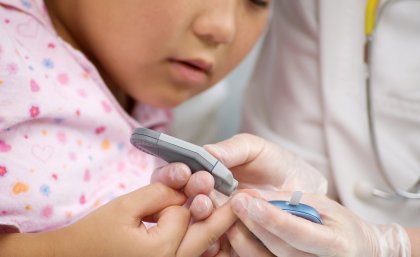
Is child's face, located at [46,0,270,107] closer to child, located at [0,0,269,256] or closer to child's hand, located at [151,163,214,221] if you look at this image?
child, located at [0,0,269,256]

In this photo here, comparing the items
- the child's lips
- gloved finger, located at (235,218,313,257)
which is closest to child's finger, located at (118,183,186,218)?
gloved finger, located at (235,218,313,257)

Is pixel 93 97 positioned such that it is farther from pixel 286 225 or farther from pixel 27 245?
pixel 286 225

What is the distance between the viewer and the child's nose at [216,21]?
79 centimetres

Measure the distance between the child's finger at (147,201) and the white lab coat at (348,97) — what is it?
433 millimetres

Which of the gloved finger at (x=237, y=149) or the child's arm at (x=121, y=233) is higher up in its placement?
the gloved finger at (x=237, y=149)

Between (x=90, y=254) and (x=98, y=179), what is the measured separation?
0.20 metres

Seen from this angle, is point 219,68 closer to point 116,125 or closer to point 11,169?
point 116,125

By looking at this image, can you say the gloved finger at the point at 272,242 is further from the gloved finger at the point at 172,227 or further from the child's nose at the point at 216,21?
the child's nose at the point at 216,21

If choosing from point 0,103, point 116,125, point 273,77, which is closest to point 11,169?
point 0,103

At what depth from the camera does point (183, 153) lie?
593 millimetres

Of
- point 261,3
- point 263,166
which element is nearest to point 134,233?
point 263,166

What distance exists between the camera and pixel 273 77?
1.11m

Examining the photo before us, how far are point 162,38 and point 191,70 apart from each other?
0.28 ft

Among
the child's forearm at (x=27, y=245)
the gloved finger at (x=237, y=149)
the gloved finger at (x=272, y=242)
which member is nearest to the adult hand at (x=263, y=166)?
the gloved finger at (x=237, y=149)
